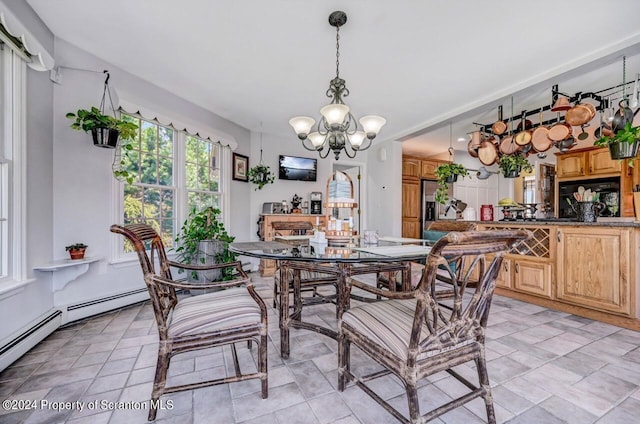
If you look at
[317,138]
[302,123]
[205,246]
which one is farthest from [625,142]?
[205,246]

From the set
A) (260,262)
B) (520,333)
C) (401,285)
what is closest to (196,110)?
(260,262)

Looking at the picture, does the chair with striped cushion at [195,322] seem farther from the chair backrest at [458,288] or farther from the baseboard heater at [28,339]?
the baseboard heater at [28,339]

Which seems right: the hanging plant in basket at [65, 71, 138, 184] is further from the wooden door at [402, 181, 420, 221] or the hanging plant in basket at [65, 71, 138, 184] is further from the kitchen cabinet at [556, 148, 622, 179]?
the kitchen cabinet at [556, 148, 622, 179]

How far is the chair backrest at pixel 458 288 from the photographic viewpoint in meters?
0.96

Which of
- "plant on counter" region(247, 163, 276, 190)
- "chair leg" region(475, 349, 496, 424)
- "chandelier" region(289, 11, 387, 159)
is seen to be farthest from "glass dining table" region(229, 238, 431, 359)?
"plant on counter" region(247, 163, 276, 190)

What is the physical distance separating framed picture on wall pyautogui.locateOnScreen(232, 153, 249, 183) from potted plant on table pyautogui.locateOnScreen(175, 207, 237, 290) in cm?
126

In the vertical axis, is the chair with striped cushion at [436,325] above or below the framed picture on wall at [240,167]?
below

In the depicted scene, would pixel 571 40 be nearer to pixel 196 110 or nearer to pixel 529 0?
pixel 529 0

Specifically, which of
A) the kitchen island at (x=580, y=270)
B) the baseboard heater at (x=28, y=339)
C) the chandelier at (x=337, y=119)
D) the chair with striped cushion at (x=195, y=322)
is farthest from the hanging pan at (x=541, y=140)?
the baseboard heater at (x=28, y=339)

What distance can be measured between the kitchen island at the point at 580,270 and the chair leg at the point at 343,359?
8.68 feet

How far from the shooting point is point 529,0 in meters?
1.88

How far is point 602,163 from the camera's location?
4.73m

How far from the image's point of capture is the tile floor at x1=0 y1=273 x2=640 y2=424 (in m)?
1.37

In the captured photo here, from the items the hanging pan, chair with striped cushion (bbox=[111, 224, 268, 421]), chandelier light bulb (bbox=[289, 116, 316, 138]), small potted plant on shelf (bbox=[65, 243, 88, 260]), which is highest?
the hanging pan
